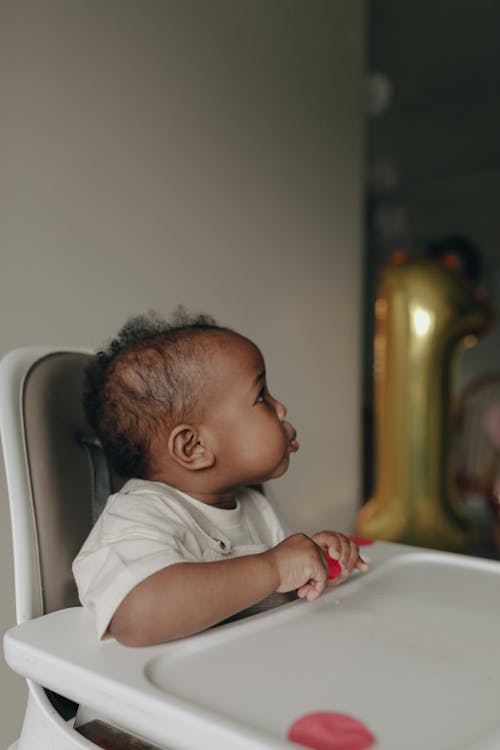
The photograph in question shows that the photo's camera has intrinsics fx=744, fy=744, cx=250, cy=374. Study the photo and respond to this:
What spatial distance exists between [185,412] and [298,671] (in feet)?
1.06

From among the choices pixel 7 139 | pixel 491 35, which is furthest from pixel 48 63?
pixel 491 35

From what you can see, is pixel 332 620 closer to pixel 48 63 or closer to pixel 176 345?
pixel 176 345

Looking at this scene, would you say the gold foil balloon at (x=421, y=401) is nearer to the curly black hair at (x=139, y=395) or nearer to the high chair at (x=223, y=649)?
the high chair at (x=223, y=649)

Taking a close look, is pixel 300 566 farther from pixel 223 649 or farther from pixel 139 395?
pixel 139 395

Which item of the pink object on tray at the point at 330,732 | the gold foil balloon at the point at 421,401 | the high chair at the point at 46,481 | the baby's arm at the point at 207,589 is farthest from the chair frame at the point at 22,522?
the gold foil balloon at the point at 421,401

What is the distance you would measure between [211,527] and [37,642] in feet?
0.83

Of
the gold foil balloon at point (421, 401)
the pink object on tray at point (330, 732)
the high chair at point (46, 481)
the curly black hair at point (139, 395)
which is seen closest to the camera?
the pink object on tray at point (330, 732)

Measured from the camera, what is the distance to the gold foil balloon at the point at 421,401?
5.95ft

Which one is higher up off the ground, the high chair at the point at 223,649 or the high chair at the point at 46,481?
the high chair at the point at 46,481

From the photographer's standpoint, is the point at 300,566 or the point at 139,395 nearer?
the point at 300,566

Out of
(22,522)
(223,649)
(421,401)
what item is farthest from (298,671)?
(421,401)

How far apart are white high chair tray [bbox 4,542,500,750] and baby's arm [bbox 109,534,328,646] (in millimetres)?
13

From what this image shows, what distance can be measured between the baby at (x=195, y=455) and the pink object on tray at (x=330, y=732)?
0.19 m

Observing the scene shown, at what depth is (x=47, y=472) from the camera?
71 cm
